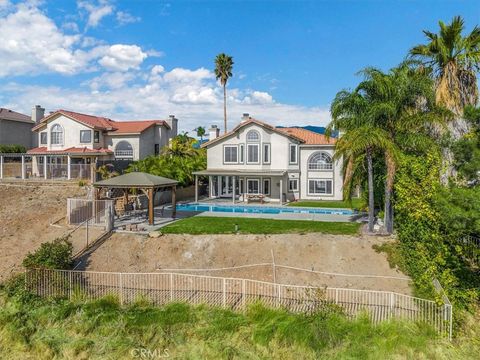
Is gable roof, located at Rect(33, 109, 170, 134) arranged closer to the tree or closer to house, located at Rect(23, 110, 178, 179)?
house, located at Rect(23, 110, 178, 179)

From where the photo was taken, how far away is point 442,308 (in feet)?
37.2

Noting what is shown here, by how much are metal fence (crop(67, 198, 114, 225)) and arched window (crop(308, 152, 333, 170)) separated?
2097 centimetres

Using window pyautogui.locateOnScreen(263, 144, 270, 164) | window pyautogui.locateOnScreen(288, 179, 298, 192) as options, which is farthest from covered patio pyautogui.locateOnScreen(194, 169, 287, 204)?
window pyautogui.locateOnScreen(263, 144, 270, 164)

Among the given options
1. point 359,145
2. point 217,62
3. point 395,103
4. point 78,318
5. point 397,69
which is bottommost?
point 78,318

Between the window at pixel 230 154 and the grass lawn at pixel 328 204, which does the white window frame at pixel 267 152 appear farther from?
the grass lawn at pixel 328 204

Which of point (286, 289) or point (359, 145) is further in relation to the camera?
point (359, 145)

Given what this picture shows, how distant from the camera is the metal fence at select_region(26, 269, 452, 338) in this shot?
11984mm

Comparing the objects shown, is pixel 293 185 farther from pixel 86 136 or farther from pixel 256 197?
pixel 86 136

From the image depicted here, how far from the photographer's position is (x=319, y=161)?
35750 millimetres

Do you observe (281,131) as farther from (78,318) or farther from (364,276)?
(78,318)

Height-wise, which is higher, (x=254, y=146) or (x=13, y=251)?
(x=254, y=146)

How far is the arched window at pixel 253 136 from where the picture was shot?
35656 millimetres

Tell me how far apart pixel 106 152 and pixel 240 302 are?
3257 centimetres

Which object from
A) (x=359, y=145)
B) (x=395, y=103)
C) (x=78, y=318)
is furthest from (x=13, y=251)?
(x=395, y=103)
